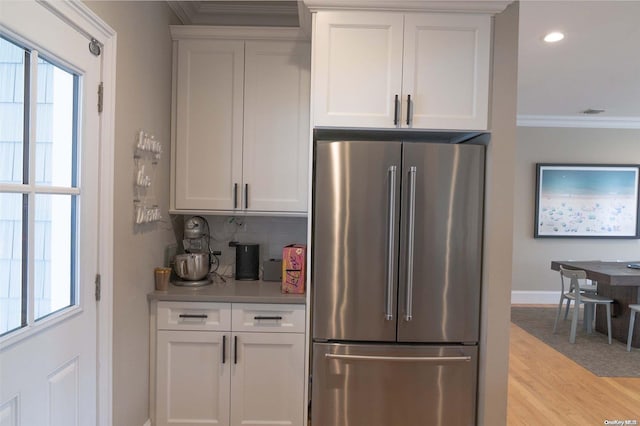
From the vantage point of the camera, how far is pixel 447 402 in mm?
2098

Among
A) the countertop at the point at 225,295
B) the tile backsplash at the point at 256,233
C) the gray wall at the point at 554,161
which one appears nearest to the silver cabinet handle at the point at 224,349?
the countertop at the point at 225,295

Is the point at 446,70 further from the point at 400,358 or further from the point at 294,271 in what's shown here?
the point at 400,358

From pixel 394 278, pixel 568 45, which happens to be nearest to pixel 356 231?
pixel 394 278

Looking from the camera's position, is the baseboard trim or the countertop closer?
the countertop

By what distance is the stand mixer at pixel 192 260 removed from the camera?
2385 mm

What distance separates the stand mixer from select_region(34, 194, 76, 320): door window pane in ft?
2.78

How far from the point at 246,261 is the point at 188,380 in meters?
0.79

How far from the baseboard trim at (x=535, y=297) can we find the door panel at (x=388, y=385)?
14.4ft

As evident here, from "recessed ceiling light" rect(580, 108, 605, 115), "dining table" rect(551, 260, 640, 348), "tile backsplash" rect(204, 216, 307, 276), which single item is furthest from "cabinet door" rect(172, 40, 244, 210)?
"recessed ceiling light" rect(580, 108, 605, 115)

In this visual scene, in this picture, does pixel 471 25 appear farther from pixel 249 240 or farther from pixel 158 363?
pixel 158 363

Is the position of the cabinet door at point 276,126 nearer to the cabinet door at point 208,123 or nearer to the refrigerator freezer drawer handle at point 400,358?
the cabinet door at point 208,123

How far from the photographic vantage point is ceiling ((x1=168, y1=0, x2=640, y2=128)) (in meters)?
2.59

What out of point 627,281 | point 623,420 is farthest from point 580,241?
point 623,420

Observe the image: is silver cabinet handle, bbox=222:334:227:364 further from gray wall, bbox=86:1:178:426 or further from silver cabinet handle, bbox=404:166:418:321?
silver cabinet handle, bbox=404:166:418:321
